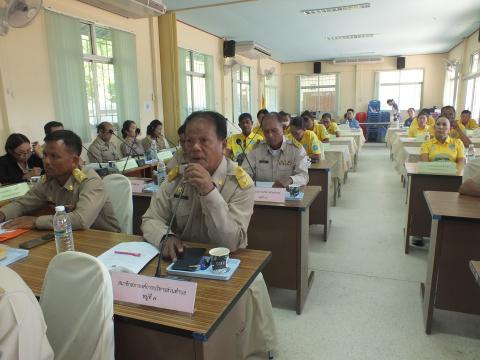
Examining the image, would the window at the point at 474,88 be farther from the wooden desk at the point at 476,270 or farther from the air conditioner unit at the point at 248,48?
the wooden desk at the point at 476,270

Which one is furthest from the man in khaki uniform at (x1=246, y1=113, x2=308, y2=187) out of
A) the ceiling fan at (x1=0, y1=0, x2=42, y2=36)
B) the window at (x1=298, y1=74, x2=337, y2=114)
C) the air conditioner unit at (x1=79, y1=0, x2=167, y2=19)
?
the window at (x1=298, y1=74, x2=337, y2=114)

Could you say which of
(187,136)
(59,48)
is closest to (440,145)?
(187,136)

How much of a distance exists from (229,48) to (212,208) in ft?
25.4

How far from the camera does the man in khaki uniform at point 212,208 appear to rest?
1.43m

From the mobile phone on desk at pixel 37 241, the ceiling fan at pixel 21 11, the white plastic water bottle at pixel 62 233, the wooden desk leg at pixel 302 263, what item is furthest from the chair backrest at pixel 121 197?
the ceiling fan at pixel 21 11

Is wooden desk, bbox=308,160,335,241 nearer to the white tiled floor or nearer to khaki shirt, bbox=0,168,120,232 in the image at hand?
the white tiled floor

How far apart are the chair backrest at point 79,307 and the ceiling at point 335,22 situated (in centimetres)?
525

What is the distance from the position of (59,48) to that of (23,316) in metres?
4.51

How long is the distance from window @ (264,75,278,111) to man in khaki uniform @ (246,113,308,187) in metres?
9.20

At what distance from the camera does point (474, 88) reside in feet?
28.3

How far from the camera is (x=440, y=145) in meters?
3.81

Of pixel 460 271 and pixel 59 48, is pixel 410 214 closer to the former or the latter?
pixel 460 271

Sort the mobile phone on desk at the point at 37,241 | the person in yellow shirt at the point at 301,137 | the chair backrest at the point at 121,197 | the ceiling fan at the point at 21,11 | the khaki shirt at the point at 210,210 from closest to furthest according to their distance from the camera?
1. the khaki shirt at the point at 210,210
2. the mobile phone on desk at the point at 37,241
3. the chair backrest at the point at 121,197
4. the ceiling fan at the point at 21,11
5. the person in yellow shirt at the point at 301,137

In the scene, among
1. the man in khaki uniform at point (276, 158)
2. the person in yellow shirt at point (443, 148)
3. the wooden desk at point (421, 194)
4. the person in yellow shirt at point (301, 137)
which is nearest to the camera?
the man in khaki uniform at point (276, 158)
